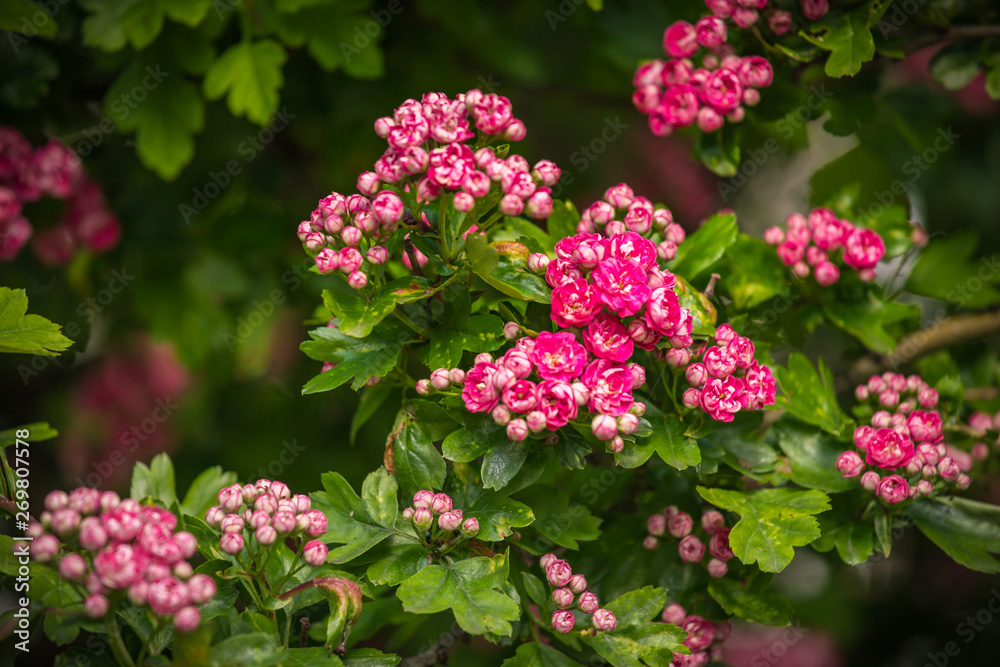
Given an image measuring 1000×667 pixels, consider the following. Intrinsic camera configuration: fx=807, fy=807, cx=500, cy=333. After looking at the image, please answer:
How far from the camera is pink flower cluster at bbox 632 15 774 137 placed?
130 cm

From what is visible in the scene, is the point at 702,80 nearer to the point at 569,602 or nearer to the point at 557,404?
the point at 557,404

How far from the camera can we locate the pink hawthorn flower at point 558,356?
92 cm

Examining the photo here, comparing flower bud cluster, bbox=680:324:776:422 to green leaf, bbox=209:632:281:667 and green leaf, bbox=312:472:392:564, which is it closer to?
green leaf, bbox=312:472:392:564

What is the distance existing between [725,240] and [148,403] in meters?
2.17

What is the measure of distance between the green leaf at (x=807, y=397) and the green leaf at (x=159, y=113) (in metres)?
1.14

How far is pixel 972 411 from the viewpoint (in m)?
1.51

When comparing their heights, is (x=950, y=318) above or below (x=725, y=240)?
below

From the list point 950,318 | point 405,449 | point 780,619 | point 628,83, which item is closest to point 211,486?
point 405,449

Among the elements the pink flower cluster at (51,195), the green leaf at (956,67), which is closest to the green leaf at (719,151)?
the green leaf at (956,67)

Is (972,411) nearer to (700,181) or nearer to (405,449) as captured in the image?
(405,449)

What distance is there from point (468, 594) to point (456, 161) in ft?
1.61

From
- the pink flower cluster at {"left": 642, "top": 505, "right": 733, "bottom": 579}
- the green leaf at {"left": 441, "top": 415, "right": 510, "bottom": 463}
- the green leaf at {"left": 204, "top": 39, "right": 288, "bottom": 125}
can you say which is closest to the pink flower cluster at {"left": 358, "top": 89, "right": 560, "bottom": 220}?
the green leaf at {"left": 441, "top": 415, "right": 510, "bottom": 463}

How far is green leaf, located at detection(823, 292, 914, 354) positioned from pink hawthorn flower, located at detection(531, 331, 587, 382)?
2.10 feet

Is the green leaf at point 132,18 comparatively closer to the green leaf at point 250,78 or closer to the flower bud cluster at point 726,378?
the green leaf at point 250,78
